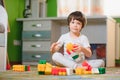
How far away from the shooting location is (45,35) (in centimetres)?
357

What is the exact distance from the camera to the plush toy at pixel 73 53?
2268 millimetres

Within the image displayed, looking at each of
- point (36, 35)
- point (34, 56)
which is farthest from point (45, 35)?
point (34, 56)

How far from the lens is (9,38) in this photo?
372 centimetres

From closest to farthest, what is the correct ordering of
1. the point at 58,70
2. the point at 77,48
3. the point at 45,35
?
the point at 58,70, the point at 77,48, the point at 45,35

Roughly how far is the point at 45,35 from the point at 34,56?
30 cm

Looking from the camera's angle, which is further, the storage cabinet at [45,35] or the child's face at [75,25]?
the storage cabinet at [45,35]

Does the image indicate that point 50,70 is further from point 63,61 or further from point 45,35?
point 45,35

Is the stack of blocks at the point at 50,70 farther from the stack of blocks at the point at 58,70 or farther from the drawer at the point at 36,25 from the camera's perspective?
the drawer at the point at 36,25

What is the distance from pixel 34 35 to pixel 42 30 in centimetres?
13

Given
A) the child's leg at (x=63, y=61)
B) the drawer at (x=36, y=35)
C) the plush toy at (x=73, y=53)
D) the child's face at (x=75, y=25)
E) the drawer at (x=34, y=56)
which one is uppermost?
the child's face at (x=75, y=25)

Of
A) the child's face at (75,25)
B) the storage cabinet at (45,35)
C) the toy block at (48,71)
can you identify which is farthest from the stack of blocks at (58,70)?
the storage cabinet at (45,35)

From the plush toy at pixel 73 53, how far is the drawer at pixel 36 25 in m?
1.30

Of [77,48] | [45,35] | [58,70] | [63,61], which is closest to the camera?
[58,70]

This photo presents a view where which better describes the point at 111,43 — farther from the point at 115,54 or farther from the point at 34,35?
the point at 34,35
